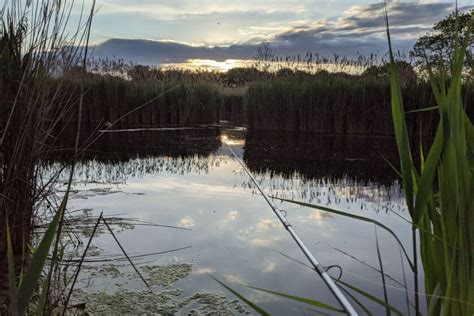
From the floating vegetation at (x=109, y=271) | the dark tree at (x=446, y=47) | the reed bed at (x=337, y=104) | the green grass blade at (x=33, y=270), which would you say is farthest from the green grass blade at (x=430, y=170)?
the reed bed at (x=337, y=104)

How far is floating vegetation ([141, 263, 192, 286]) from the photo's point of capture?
7.29ft

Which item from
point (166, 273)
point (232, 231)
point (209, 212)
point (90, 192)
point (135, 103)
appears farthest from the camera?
point (135, 103)

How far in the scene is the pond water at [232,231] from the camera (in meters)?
2.11

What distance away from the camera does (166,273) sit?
2322mm

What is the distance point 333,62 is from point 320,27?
2513 mm

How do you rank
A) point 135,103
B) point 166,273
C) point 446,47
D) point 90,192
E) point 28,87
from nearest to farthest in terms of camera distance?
1. point 28,87
2. point 166,273
3. point 446,47
4. point 90,192
5. point 135,103

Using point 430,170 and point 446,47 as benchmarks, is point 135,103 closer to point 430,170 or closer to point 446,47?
point 446,47

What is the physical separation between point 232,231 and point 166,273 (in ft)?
2.61

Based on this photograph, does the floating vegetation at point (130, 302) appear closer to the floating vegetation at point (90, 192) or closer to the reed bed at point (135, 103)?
the floating vegetation at point (90, 192)

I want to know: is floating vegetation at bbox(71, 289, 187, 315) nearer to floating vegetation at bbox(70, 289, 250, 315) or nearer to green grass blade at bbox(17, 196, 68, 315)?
floating vegetation at bbox(70, 289, 250, 315)

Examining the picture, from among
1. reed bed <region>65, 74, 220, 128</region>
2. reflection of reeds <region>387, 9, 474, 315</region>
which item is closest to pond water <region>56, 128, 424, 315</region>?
reflection of reeds <region>387, 9, 474, 315</region>

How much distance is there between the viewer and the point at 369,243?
9.46 ft

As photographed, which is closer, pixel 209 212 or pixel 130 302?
pixel 130 302

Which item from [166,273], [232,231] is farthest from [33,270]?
[232,231]
